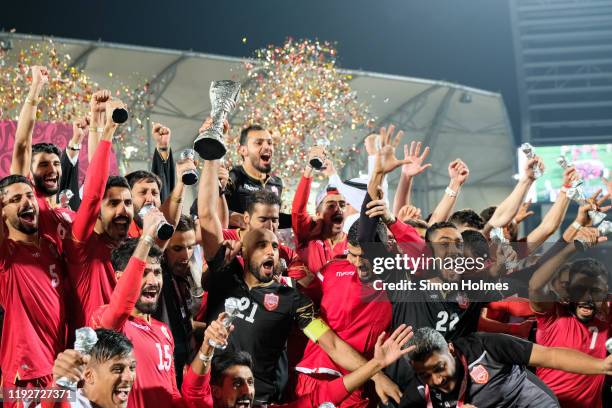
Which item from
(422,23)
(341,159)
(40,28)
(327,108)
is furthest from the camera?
(422,23)

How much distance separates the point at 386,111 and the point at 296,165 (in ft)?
17.5

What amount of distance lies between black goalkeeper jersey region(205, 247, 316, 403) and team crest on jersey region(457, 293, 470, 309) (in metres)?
0.92

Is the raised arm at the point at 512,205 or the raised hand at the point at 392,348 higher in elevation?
the raised arm at the point at 512,205

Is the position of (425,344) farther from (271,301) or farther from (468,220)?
(468,220)

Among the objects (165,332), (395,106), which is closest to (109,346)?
(165,332)

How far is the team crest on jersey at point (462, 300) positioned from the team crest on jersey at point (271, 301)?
1.14 metres

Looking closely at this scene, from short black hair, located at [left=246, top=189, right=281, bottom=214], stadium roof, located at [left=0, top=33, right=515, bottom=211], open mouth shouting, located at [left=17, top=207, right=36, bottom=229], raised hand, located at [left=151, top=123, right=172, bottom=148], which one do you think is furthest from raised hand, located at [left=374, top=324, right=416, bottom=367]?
A: stadium roof, located at [left=0, top=33, right=515, bottom=211]

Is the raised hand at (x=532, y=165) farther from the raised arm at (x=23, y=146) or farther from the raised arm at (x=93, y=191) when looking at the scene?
the raised arm at (x=23, y=146)

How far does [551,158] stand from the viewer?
2933cm

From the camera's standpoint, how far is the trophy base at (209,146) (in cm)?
538

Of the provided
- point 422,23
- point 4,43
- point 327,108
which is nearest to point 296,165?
point 327,108

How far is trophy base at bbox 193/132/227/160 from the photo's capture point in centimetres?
538

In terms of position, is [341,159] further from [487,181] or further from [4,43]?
[4,43]

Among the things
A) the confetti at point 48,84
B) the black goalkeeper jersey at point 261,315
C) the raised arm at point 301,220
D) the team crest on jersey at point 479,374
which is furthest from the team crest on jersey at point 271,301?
the confetti at point 48,84
